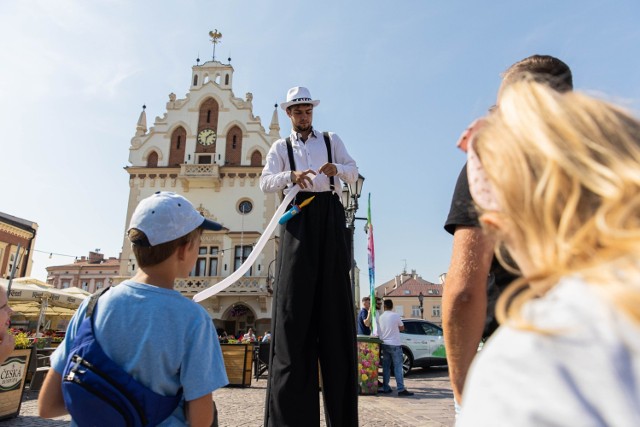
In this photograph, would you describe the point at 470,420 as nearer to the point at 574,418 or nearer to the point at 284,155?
the point at 574,418

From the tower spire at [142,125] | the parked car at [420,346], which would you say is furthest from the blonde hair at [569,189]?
the tower spire at [142,125]

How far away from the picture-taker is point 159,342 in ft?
5.36

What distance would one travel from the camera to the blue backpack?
4.89ft

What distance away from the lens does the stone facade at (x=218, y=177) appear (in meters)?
29.6

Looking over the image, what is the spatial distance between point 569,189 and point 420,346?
13.9m

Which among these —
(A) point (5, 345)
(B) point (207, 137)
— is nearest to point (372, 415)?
(A) point (5, 345)

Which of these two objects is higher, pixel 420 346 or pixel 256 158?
pixel 256 158

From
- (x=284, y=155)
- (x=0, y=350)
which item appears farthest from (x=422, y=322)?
(x=0, y=350)

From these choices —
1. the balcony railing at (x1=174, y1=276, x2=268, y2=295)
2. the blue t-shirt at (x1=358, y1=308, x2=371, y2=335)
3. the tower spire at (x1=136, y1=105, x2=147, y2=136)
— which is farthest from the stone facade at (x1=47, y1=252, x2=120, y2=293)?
the blue t-shirt at (x1=358, y1=308, x2=371, y2=335)

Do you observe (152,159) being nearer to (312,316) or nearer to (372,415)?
(372,415)

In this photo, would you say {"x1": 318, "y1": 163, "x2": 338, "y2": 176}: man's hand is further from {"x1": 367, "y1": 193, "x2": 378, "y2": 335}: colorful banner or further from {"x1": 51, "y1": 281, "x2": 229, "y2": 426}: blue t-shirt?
{"x1": 367, "y1": 193, "x2": 378, "y2": 335}: colorful banner

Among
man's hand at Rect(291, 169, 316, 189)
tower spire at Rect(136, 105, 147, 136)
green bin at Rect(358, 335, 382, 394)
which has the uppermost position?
tower spire at Rect(136, 105, 147, 136)

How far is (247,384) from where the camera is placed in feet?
34.4

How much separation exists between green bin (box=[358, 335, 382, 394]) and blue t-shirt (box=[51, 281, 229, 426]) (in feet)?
25.1
